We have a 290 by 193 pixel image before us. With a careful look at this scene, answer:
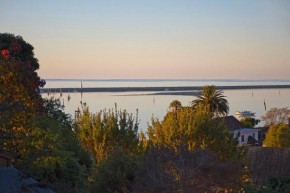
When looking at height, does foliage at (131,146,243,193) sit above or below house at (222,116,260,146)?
above

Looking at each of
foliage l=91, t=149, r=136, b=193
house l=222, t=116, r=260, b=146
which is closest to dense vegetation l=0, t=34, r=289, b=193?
foliage l=91, t=149, r=136, b=193

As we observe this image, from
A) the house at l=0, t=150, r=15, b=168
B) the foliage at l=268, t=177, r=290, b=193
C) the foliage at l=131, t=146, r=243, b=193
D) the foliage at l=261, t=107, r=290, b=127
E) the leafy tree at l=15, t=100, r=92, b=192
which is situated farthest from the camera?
the foliage at l=261, t=107, r=290, b=127

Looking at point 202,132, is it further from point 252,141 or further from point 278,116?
point 278,116

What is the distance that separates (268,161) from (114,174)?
28.8 m

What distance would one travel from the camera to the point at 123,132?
125ft

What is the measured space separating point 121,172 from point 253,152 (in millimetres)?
29807

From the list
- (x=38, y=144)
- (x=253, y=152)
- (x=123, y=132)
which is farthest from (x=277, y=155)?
(x=38, y=144)

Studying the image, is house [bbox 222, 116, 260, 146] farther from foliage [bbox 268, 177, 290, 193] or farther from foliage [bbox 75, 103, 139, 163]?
foliage [bbox 75, 103, 139, 163]

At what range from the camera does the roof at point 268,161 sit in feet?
162

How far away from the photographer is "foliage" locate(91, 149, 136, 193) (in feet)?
87.7

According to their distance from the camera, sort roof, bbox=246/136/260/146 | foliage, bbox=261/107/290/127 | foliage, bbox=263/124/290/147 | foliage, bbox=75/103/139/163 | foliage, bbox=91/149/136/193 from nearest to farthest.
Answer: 1. foliage, bbox=91/149/136/193
2. foliage, bbox=75/103/139/163
3. foliage, bbox=263/124/290/147
4. roof, bbox=246/136/260/146
5. foliage, bbox=261/107/290/127

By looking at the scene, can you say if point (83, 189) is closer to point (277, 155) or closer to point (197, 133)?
point (197, 133)

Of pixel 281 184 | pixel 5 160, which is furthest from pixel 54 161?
pixel 281 184

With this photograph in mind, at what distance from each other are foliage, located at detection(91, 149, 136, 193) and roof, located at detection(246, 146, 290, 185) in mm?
24021
